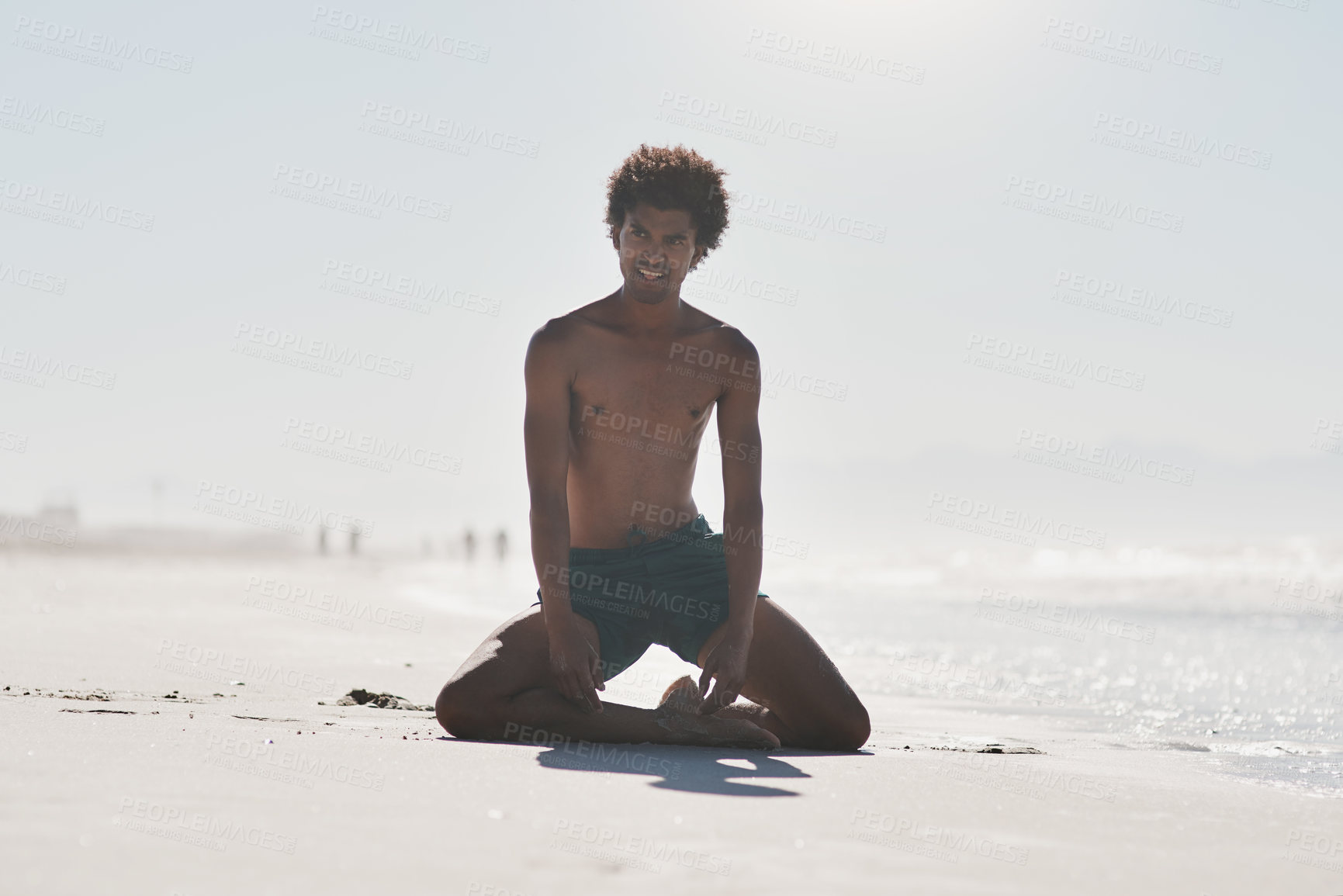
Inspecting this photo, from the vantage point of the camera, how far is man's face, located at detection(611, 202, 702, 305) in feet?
13.8

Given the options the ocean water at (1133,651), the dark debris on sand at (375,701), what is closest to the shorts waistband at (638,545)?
the dark debris on sand at (375,701)

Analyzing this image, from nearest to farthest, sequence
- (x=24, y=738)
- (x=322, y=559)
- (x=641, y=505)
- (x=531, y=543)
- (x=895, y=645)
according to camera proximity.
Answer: (x=24, y=738), (x=531, y=543), (x=641, y=505), (x=895, y=645), (x=322, y=559)

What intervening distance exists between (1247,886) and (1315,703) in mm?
5365

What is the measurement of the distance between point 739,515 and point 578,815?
6.01 feet

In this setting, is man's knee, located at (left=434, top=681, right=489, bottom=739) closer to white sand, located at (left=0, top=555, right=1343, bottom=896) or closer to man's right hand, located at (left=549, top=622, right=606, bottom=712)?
white sand, located at (left=0, top=555, right=1343, bottom=896)

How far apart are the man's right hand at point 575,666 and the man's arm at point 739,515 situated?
1.15 feet

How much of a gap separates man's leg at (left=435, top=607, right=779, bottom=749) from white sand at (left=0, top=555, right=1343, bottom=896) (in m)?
0.09

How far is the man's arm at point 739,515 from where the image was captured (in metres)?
3.81

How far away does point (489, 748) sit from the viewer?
3520mm

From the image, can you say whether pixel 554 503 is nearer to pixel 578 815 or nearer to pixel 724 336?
pixel 724 336

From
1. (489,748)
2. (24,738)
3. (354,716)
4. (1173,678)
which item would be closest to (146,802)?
(24,738)

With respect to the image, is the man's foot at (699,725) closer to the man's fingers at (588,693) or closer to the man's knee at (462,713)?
the man's fingers at (588,693)

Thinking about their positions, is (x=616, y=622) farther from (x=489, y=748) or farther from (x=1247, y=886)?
(x=1247, y=886)

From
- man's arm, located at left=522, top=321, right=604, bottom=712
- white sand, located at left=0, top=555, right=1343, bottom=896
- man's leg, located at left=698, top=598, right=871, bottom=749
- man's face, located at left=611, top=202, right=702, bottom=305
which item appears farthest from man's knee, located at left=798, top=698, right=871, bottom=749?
man's face, located at left=611, top=202, right=702, bottom=305
